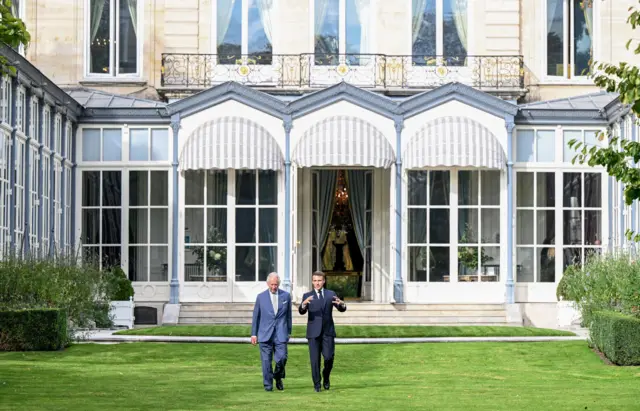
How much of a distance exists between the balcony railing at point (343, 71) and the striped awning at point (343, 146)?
2195mm

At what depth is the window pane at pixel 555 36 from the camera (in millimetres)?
34062

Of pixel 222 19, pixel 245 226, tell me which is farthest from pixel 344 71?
pixel 245 226

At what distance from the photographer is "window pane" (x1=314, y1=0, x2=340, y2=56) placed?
33.6 meters

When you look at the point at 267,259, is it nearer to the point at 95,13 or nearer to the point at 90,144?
the point at 90,144

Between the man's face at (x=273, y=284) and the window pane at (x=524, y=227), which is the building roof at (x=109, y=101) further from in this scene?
the man's face at (x=273, y=284)

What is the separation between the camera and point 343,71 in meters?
32.9

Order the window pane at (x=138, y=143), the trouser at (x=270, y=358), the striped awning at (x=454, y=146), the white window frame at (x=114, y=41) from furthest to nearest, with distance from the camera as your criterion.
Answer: the white window frame at (x=114, y=41) → the window pane at (x=138, y=143) → the striped awning at (x=454, y=146) → the trouser at (x=270, y=358)

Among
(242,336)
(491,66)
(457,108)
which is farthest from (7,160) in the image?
(491,66)

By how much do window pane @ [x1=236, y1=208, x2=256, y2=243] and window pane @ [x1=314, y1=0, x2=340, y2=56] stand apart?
16.7 ft

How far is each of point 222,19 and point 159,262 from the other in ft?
21.8

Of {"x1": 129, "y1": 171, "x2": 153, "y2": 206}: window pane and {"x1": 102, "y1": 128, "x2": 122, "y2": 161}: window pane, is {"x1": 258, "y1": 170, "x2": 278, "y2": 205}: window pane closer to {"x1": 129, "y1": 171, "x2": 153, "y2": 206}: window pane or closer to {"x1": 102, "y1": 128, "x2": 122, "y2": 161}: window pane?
{"x1": 129, "y1": 171, "x2": 153, "y2": 206}: window pane

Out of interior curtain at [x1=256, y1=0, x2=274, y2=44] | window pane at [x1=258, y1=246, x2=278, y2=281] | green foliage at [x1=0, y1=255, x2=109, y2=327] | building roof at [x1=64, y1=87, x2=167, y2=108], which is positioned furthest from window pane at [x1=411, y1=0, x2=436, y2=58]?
green foliage at [x1=0, y1=255, x2=109, y2=327]

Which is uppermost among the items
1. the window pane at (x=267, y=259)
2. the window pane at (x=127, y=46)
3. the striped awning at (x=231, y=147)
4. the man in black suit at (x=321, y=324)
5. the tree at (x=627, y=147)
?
the window pane at (x=127, y=46)

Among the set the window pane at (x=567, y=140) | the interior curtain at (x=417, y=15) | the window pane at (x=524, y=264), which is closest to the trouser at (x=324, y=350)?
the window pane at (x=524, y=264)
